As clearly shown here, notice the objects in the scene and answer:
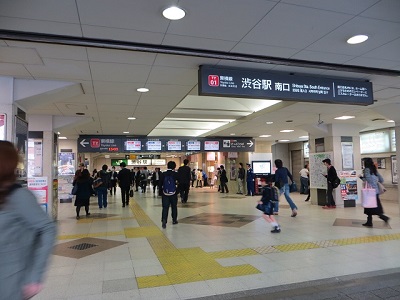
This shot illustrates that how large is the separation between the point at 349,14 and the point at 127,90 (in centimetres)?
418

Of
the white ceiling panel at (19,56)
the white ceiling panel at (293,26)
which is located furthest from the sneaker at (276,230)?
the white ceiling panel at (19,56)

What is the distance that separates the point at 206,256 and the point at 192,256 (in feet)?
0.71

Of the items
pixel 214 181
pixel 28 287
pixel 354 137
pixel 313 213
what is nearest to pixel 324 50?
pixel 28 287

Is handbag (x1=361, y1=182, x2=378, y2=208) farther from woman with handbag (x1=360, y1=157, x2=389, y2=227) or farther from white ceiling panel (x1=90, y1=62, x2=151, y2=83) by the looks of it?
white ceiling panel (x1=90, y1=62, x2=151, y2=83)

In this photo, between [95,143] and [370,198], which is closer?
[370,198]

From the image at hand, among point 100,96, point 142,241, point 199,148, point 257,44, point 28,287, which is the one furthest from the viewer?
point 199,148

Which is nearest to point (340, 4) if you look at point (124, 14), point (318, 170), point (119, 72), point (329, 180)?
point (124, 14)

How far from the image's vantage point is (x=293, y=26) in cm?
364

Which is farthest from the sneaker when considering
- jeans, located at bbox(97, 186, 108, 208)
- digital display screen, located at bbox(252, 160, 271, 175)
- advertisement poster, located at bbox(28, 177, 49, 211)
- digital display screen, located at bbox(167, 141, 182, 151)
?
digital display screen, located at bbox(252, 160, 271, 175)

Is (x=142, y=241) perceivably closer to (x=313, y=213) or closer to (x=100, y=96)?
(x=100, y=96)

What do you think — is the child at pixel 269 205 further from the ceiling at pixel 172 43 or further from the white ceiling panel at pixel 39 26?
the white ceiling panel at pixel 39 26

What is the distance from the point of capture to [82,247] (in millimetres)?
5582

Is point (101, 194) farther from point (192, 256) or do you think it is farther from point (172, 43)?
point (172, 43)

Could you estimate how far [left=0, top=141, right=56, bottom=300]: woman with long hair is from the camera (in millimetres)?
1448
